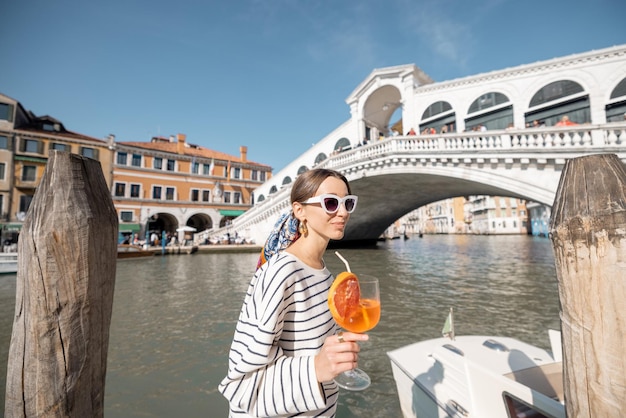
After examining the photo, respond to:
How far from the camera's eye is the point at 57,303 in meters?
1.30

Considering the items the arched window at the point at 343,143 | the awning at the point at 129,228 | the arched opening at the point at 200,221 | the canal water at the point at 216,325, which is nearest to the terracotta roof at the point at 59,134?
the awning at the point at 129,228

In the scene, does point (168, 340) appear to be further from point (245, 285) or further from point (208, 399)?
point (245, 285)

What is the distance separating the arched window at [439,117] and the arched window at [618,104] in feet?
19.4

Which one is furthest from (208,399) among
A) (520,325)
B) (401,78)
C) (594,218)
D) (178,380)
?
(401,78)

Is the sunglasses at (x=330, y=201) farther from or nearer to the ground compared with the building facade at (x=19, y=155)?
nearer to the ground

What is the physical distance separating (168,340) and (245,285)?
431cm

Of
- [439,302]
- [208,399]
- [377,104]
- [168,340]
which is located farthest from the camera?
[377,104]

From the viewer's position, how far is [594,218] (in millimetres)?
1237

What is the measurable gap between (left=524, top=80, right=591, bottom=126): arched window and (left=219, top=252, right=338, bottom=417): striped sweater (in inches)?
617

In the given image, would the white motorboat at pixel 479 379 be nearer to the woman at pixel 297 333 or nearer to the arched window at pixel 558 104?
the woman at pixel 297 333

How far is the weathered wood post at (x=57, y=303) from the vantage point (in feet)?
4.17

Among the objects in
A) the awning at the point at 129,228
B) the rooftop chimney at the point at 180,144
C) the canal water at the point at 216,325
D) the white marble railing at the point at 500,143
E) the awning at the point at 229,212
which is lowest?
the canal water at the point at 216,325

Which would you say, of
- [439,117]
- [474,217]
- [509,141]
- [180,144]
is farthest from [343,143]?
[474,217]

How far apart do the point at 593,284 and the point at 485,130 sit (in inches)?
518
